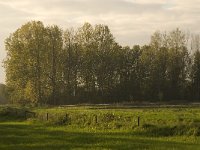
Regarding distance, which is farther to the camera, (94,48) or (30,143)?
(94,48)

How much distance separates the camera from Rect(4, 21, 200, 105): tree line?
9881 cm

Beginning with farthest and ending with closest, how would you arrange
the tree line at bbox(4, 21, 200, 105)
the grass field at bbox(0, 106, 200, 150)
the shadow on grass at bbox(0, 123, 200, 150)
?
the tree line at bbox(4, 21, 200, 105) < the grass field at bbox(0, 106, 200, 150) < the shadow on grass at bbox(0, 123, 200, 150)

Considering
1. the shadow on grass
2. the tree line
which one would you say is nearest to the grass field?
the shadow on grass

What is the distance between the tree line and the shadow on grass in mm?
57553

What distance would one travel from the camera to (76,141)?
34.1 meters

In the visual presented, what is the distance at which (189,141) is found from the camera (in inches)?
1299

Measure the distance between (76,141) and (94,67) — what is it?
7673 centimetres

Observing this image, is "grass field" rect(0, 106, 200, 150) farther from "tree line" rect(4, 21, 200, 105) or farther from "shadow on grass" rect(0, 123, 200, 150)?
"tree line" rect(4, 21, 200, 105)

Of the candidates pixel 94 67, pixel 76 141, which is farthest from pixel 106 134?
pixel 94 67

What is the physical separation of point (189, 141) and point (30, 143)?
1150 centimetres

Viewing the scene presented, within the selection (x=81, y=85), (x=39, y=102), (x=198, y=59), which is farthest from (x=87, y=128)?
(x=198, y=59)

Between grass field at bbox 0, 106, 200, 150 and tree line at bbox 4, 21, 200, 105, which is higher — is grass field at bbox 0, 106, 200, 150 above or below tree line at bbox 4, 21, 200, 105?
below

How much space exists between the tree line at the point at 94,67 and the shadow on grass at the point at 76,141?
189 ft

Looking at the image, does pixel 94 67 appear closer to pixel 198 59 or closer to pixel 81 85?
pixel 81 85
